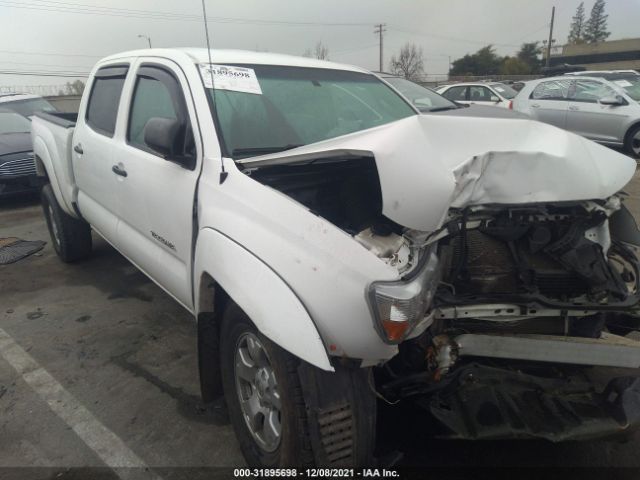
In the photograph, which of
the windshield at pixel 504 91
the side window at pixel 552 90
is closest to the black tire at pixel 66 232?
the side window at pixel 552 90

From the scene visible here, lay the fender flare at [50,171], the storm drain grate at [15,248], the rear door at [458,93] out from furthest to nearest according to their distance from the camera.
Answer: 1. the rear door at [458,93]
2. the storm drain grate at [15,248]
3. the fender flare at [50,171]

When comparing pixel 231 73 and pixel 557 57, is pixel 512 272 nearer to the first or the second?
pixel 231 73

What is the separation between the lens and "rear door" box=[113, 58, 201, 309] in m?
2.55

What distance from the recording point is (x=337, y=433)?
1817 mm

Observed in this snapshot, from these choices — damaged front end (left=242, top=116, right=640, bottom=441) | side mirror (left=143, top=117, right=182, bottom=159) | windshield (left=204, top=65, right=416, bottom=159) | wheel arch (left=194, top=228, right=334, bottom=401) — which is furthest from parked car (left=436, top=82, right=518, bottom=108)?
wheel arch (left=194, top=228, right=334, bottom=401)

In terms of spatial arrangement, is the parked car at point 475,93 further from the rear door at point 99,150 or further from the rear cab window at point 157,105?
the rear cab window at point 157,105

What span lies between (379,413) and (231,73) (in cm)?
205

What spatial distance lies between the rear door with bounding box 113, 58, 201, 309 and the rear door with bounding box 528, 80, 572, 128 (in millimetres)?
8898

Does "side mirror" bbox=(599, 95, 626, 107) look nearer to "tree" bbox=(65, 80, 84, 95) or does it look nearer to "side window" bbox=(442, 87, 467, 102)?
"side window" bbox=(442, 87, 467, 102)

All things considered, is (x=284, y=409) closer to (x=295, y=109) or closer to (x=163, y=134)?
(x=163, y=134)

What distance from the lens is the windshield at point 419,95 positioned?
288 inches

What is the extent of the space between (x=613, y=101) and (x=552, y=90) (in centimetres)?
140

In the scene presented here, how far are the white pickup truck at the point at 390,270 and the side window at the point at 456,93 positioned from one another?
439 inches


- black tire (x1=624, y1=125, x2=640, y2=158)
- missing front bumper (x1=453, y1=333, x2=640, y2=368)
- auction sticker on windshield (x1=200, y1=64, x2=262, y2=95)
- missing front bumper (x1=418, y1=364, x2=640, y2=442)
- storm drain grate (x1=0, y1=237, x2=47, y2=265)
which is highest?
auction sticker on windshield (x1=200, y1=64, x2=262, y2=95)
